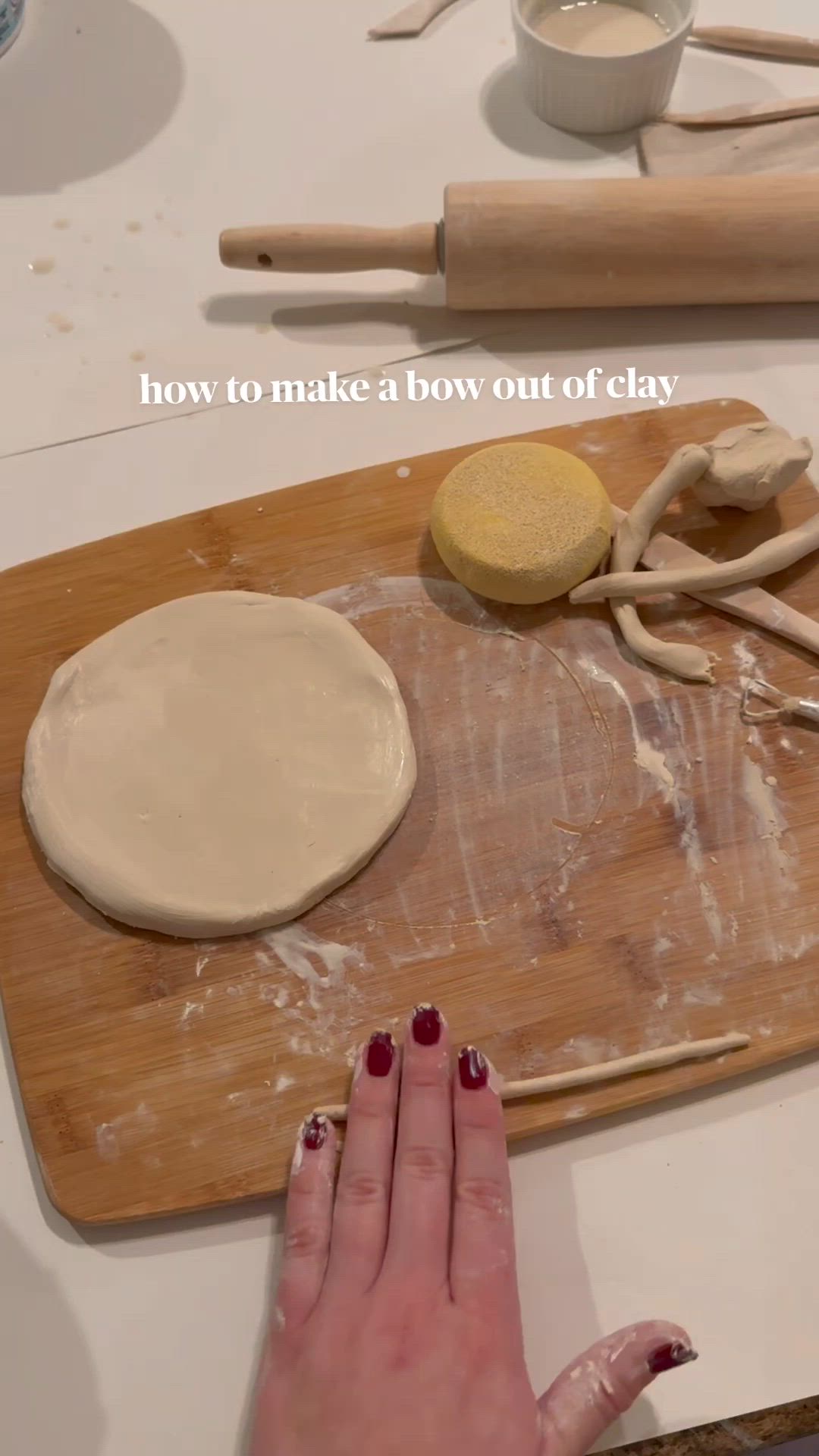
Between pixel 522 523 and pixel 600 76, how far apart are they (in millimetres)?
883

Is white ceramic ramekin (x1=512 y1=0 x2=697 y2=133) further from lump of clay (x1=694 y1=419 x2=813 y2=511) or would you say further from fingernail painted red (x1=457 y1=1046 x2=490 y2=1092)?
fingernail painted red (x1=457 y1=1046 x2=490 y2=1092)

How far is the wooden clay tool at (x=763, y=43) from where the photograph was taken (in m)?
1.79

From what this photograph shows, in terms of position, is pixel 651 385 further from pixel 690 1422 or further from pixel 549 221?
pixel 690 1422

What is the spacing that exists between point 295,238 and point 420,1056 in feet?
3.66

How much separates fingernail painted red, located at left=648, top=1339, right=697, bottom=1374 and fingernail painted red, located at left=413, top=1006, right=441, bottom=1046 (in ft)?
1.07

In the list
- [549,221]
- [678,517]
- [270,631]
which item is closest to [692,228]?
[549,221]

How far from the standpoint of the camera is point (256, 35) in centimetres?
190

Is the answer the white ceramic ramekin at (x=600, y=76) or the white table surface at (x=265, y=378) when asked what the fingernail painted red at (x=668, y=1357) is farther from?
the white ceramic ramekin at (x=600, y=76)

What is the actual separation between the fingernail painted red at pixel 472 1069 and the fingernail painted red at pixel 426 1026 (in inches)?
1.2

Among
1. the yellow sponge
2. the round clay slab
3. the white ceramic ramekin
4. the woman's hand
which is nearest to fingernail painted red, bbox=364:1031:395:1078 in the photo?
the woman's hand

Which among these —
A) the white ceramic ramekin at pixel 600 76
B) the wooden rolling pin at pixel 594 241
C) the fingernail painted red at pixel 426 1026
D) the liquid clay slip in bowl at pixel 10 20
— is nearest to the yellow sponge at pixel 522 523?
the wooden rolling pin at pixel 594 241

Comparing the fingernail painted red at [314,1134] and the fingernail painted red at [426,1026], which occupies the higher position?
the fingernail painted red at [426,1026]

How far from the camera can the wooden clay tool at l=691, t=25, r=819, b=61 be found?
1788mm

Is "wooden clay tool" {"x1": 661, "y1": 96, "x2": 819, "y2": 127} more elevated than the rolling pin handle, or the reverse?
"wooden clay tool" {"x1": 661, "y1": 96, "x2": 819, "y2": 127}
